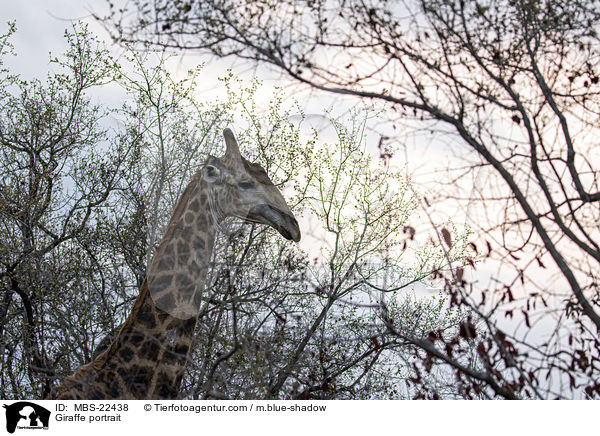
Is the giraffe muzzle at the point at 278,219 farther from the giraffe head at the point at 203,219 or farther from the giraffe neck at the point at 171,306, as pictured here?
the giraffe neck at the point at 171,306

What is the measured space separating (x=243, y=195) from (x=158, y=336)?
1755mm

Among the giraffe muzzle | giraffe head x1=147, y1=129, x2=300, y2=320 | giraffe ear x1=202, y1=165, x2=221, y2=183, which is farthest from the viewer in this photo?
giraffe ear x1=202, y1=165, x2=221, y2=183

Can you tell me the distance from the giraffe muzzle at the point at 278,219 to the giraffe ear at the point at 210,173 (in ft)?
1.75

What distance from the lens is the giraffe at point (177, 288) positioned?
551cm

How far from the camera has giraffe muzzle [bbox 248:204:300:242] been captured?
6.25 meters

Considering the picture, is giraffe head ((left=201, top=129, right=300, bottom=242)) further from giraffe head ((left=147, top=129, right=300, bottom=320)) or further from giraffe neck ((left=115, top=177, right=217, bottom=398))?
giraffe neck ((left=115, top=177, right=217, bottom=398))

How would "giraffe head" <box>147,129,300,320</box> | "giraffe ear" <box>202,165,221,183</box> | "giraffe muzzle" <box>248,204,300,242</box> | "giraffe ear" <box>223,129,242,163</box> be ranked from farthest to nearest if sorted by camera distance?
1. "giraffe ear" <box>223,129,242,163</box>
2. "giraffe ear" <box>202,165,221,183</box>
3. "giraffe muzzle" <box>248,204,300,242</box>
4. "giraffe head" <box>147,129,300,320</box>

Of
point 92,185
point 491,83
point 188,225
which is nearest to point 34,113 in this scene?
point 92,185

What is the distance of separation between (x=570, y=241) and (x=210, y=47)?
359 centimetres
